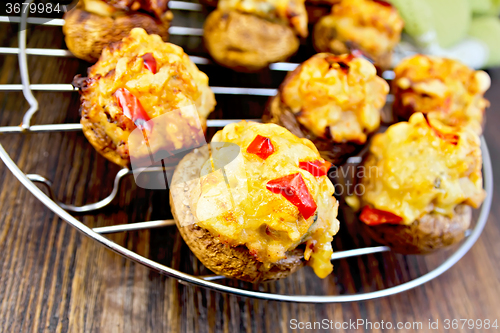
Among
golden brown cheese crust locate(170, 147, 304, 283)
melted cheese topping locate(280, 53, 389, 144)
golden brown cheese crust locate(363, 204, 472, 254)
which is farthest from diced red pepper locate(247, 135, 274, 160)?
golden brown cheese crust locate(363, 204, 472, 254)

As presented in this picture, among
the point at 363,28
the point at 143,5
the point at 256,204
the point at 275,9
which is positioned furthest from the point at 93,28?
the point at 363,28

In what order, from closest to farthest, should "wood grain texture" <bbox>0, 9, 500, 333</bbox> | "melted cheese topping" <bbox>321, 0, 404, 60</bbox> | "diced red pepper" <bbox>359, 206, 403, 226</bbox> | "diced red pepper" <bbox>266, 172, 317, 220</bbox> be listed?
"diced red pepper" <bbox>266, 172, 317, 220</bbox> < "wood grain texture" <bbox>0, 9, 500, 333</bbox> < "diced red pepper" <bbox>359, 206, 403, 226</bbox> < "melted cheese topping" <bbox>321, 0, 404, 60</bbox>

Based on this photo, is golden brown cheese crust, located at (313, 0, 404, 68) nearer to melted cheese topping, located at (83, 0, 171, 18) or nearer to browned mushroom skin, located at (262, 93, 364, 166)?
browned mushroom skin, located at (262, 93, 364, 166)

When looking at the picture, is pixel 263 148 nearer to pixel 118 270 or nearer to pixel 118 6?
pixel 118 270

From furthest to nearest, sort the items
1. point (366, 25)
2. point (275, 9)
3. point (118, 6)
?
point (366, 25), point (275, 9), point (118, 6)

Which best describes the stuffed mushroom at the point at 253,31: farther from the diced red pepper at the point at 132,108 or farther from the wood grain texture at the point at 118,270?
the diced red pepper at the point at 132,108

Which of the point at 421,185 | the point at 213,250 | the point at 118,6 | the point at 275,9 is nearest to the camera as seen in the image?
the point at 213,250

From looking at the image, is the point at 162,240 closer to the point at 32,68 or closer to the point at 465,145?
the point at 32,68
